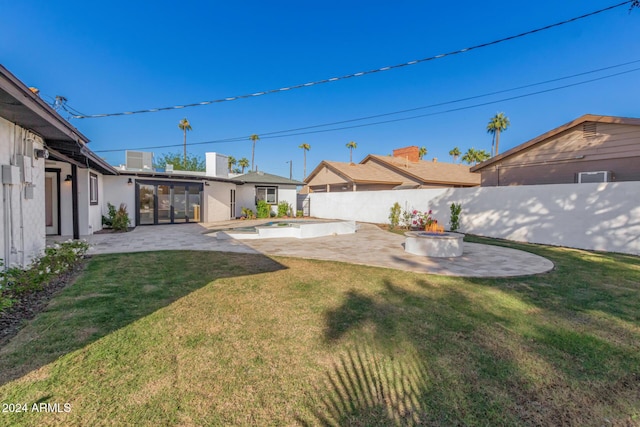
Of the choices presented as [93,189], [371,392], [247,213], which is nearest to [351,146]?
[247,213]

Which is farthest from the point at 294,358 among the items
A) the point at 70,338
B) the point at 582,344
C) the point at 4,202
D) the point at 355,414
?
the point at 4,202

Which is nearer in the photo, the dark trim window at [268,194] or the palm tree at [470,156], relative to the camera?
the dark trim window at [268,194]

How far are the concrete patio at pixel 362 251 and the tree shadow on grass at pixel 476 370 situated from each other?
2.50 metres

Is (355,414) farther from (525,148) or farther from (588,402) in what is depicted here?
(525,148)

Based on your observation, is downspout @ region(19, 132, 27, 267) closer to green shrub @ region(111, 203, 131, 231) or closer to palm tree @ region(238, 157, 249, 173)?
green shrub @ region(111, 203, 131, 231)

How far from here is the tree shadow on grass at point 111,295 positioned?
2.78 metres

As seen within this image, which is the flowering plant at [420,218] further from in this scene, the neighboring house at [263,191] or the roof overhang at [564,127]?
the neighboring house at [263,191]

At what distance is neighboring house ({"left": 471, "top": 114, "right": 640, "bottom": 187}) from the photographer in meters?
9.76

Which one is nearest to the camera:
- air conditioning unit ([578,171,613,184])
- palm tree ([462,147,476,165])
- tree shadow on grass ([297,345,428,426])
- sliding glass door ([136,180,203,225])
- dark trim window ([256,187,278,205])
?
tree shadow on grass ([297,345,428,426])

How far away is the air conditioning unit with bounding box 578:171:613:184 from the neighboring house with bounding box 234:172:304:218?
15883 mm

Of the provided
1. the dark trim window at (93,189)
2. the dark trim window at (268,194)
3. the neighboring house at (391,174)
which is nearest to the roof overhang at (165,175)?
the dark trim window at (93,189)

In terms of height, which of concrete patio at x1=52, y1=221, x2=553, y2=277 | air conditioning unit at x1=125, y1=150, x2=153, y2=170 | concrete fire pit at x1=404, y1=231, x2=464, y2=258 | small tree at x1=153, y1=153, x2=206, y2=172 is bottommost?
concrete patio at x1=52, y1=221, x2=553, y2=277

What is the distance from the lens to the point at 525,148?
40.7 feet

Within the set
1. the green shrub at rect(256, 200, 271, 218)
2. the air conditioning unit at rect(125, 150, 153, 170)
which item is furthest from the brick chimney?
the air conditioning unit at rect(125, 150, 153, 170)
